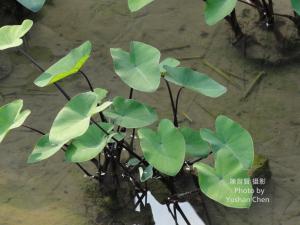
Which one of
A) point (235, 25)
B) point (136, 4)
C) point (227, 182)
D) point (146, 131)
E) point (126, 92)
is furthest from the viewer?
point (235, 25)

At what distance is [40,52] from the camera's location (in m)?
2.98

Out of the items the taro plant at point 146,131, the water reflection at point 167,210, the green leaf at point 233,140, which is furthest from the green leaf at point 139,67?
the water reflection at point 167,210

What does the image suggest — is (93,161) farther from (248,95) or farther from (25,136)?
(248,95)

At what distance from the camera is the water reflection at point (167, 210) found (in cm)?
221

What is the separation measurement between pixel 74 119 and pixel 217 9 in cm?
71

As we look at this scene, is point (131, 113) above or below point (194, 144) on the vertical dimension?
above

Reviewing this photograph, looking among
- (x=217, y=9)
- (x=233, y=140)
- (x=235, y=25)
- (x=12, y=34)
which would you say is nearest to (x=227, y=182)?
(x=233, y=140)

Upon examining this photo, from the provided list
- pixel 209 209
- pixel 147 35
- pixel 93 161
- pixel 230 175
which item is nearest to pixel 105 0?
pixel 147 35

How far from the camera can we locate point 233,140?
193cm

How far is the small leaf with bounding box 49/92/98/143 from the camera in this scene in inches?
71.5

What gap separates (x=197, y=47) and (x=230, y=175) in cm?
123

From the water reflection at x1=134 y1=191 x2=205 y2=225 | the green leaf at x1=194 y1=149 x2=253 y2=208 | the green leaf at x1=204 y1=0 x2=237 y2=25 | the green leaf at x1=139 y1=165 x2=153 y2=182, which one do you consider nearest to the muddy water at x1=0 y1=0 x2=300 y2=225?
the water reflection at x1=134 y1=191 x2=205 y2=225

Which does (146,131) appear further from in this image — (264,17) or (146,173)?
(264,17)

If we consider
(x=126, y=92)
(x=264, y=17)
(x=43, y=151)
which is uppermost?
(x=43, y=151)
